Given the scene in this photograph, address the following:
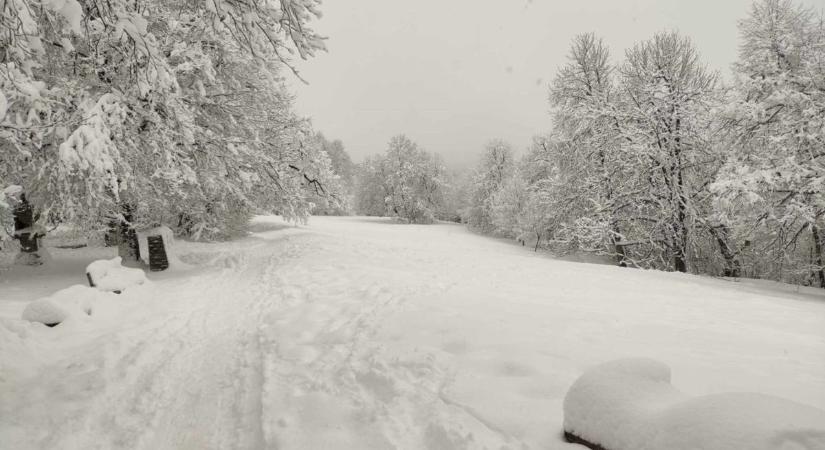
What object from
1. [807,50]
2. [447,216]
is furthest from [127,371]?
[447,216]

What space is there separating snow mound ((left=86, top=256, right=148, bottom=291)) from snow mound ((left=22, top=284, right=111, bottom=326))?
89 centimetres

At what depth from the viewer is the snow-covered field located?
3.09 metres

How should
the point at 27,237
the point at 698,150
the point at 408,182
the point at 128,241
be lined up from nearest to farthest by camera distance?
the point at 27,237 < the point at 128,241 < the point at 698,150 < the point at 408,182

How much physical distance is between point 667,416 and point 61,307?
7.67 m

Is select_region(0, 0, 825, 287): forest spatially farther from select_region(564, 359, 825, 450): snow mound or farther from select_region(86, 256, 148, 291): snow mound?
select_region(564, 359, 825, 450): snow mound

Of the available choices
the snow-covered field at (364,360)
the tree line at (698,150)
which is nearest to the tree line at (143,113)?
the snow-covered field at (364,360)

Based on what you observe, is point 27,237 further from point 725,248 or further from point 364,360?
point 725,248

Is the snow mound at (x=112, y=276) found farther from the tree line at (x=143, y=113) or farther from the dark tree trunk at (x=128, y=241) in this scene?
the dark tree trunk at (x=128, y=241)

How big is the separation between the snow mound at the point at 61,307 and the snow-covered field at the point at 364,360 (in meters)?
0.22

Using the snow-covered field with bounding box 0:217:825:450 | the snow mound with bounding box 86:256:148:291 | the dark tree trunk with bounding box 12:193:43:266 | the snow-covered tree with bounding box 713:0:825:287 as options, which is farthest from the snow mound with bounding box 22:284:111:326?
the snow-covered tree with bounding box 713:0:825:287

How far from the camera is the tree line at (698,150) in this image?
9.91m

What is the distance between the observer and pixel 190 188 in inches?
441

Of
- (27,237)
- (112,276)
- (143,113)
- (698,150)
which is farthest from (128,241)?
(698,150)

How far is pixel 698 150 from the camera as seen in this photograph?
44.7 ft
